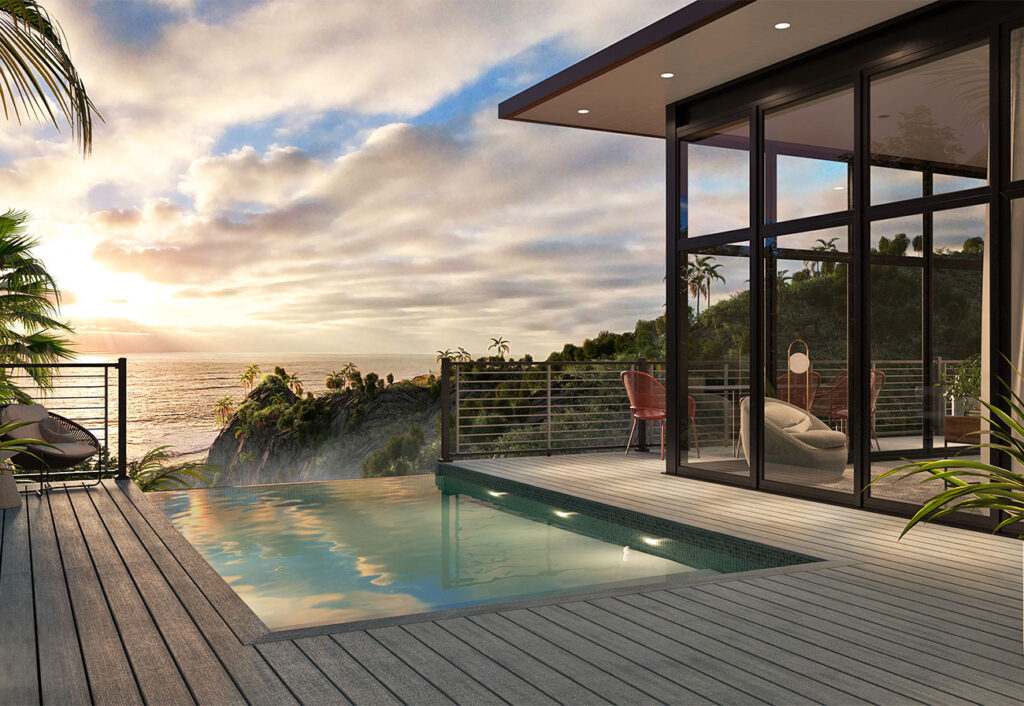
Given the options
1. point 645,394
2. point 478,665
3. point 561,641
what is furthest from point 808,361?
point 478,665

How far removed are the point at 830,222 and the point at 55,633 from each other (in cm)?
512

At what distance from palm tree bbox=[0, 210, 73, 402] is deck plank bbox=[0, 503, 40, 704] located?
2.93 meters

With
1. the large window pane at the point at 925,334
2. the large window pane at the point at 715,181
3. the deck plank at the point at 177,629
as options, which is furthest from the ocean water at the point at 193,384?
the large window pane at the point at 925,334

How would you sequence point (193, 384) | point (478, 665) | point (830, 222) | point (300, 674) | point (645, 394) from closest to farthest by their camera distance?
1. point (300, 674)
2. point (478, 665)
3. point (830, 222)
4. point (645, 394)
5. point (193, 384)

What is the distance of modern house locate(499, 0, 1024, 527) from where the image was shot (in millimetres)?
4902

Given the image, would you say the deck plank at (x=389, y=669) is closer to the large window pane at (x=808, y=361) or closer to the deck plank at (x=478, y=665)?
the deck plank at (x=478, y=665)

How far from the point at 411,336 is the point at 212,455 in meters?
5.61

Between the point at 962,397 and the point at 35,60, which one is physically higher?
the point at 35,60

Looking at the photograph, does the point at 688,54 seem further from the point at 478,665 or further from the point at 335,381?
the point at 335,381

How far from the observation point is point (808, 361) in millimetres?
5945

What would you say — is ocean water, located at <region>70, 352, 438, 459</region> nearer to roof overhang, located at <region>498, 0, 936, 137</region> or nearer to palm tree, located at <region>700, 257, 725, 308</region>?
roof overhang, located at <region>498, 0, 936, 137</region>

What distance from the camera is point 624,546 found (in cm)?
530

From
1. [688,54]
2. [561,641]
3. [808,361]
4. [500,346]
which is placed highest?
[688,54]

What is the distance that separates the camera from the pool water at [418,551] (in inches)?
172
